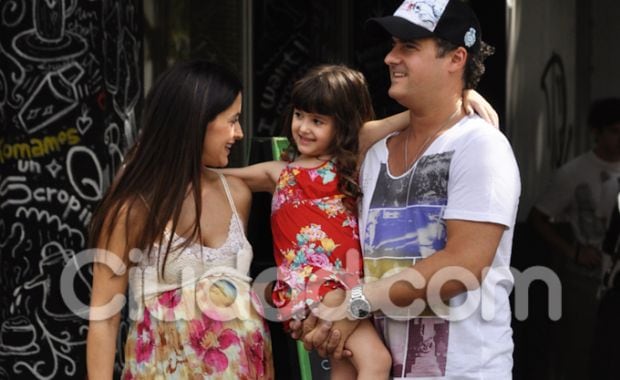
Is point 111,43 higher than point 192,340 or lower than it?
higher

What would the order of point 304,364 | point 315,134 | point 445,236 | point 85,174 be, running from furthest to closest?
1. point 85,174
2. point 304,364
3. point 315,134
4. point 445,236

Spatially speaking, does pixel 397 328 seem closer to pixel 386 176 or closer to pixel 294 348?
pixel 386 176

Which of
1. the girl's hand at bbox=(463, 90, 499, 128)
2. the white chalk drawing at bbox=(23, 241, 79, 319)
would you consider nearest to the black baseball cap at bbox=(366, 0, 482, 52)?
the girl's hand at bbox=(463, 90, 499, 128)

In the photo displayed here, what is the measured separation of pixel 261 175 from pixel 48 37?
2.49 metres

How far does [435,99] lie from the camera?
158 inches

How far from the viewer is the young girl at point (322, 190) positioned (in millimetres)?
4141

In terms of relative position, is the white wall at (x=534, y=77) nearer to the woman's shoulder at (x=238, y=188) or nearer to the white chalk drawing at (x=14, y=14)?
the woman's shoulder at (x=238, y=188)

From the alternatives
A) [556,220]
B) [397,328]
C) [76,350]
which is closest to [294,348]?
[397,328]

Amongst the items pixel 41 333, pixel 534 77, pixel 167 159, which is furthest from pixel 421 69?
pixel 41 333

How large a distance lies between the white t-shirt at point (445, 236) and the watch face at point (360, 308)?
86 mm

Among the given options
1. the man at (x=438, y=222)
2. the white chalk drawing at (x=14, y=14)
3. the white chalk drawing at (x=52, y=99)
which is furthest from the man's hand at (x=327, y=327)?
the white chalk drawing at (x=14, y=14)

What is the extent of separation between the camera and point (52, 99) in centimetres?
655

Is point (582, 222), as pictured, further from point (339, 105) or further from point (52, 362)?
point (52, 362)

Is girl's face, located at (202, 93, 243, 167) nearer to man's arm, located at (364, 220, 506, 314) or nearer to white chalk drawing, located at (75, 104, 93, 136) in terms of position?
man's arm, located at (364, 220, 506, 314)
